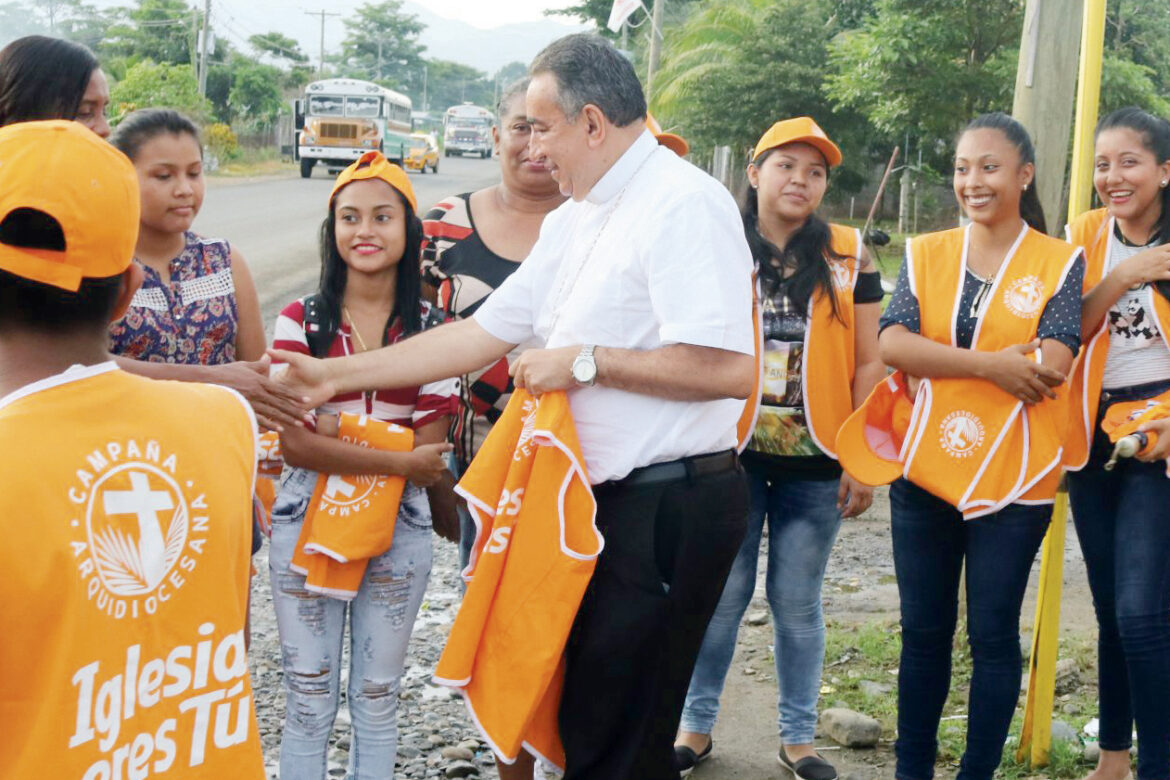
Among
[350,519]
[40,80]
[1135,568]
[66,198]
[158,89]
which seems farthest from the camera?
[158,89]

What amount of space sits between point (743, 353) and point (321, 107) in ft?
131

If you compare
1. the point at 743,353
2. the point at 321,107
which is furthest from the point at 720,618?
the point at 321,107

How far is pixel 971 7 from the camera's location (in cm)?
2041

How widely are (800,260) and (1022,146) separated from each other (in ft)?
2.40

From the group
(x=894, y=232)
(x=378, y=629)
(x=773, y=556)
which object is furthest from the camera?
(x=894, y=232)

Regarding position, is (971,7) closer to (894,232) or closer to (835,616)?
(894,232)

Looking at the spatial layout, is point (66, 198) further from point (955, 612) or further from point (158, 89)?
point (158, 89)

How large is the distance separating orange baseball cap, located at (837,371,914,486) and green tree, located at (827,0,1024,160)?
693 inches

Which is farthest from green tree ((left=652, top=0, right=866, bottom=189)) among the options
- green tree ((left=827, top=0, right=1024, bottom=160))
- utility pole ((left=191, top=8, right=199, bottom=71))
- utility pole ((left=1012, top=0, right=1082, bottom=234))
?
utility pole ((left=191, top=8, right=199, bottom=71))

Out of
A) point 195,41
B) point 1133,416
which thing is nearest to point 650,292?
point 1133,416

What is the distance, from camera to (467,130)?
210ft

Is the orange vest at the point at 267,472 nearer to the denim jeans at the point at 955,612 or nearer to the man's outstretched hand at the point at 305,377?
the man's outstretched hand at the point at 305,377

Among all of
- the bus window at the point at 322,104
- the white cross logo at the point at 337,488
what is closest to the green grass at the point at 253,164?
the bus window at the point at 322,104

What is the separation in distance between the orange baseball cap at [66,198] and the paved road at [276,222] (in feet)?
34.9
